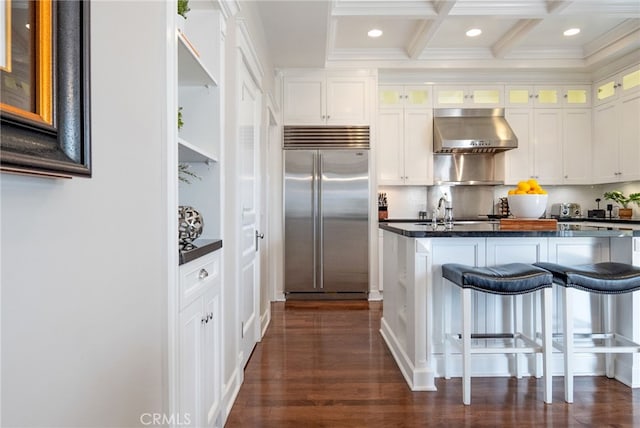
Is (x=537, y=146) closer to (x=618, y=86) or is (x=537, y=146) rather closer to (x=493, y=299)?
(x=618, y=86)

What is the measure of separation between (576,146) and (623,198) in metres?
0.86

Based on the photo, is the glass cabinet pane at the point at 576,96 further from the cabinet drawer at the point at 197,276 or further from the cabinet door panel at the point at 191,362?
the cabinet door panel at the point at 191,362

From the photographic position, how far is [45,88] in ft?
2.30

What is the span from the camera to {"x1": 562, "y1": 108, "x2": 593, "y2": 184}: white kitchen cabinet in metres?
4.92

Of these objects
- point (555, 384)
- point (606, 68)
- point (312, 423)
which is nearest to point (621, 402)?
point (555, 384)

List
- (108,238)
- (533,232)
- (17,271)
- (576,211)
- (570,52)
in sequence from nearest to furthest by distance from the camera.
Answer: (17,271) → (108,238) → (533,232) → (570,52) → (576,211)

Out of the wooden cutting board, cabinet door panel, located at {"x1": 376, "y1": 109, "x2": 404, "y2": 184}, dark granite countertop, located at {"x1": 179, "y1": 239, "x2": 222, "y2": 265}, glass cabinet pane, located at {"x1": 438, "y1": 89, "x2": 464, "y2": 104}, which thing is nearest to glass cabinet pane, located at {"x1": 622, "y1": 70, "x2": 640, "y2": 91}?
glass cabinet pane, located at {"x1": 438, "y1": 89, "x2": 464, "y2": 104}

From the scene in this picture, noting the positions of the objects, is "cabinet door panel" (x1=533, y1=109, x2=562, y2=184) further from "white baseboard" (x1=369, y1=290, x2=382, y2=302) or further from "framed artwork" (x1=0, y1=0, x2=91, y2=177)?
"framed artwork" (x1=0, y1=0, x2=91, y2=177)

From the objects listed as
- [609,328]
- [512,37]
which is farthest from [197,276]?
[512,37]

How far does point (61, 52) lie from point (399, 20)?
3.69 metres

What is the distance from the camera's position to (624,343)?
236 cm

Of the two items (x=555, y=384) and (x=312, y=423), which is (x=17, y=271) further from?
(x=555, y=384)

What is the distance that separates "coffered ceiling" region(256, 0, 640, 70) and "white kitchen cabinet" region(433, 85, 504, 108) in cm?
35
